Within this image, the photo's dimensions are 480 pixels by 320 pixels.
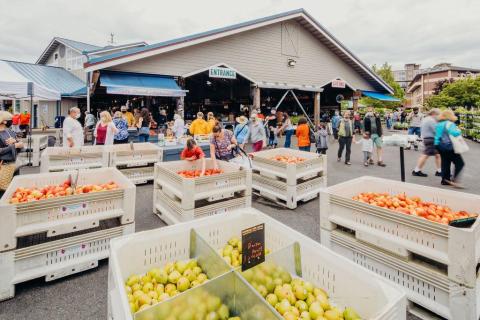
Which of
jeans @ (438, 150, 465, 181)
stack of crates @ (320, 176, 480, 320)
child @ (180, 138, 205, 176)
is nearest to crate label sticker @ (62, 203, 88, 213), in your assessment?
child @ (180, 138, 205, 176)

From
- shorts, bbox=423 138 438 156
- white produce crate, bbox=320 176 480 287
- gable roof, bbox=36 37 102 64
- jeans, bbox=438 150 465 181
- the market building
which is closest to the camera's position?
white produce crate, bbox=320 176 480 287

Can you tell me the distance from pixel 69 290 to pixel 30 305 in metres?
0.33

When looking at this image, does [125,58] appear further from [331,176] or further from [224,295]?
[224,295]

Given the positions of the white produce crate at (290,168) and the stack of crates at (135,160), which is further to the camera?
the stack of crates at (135,160)

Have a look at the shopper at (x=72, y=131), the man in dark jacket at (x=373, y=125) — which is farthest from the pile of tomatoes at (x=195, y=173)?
the man in dark jacket at (x=373, y=125)

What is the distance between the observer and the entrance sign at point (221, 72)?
1353cm

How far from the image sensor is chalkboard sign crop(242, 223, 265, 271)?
6.21 ft

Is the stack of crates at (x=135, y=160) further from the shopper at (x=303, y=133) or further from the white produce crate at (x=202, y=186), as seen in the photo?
the shopper at (x=303, y=133)

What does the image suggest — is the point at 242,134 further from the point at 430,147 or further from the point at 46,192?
the point at 46,192

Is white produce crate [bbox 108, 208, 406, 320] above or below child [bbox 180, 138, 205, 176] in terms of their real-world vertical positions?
below

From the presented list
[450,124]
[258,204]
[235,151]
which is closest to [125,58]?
[235,151]

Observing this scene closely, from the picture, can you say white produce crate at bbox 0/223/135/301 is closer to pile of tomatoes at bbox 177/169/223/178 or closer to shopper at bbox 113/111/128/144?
pile of tomatoes at bbox 177/169/223/178

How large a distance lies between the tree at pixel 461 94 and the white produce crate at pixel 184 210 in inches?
2005

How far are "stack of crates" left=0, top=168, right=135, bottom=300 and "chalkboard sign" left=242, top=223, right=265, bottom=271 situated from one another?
2105 millimetres
